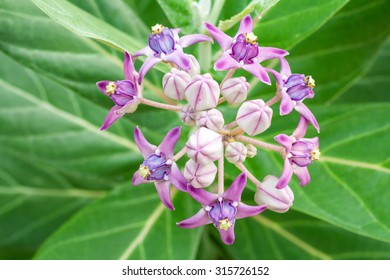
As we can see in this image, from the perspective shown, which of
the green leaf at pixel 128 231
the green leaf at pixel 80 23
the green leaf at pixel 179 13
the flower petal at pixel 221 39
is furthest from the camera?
the green leaf at pixel 128 231

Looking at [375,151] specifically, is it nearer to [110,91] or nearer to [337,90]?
[337,90]

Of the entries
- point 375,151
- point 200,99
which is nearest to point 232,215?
point 200,99

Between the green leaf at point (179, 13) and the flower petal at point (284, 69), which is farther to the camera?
the green leaf at point (179, 13)

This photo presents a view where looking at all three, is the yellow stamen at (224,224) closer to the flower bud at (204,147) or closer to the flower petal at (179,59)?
the flower bud at (204,147)

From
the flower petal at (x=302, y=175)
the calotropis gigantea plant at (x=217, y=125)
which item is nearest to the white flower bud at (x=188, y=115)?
the calotropis gigantea plant at (x=217, y=125)

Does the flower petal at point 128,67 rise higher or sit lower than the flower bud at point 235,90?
higher

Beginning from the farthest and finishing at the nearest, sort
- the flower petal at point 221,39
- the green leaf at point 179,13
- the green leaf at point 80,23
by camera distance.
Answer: the green leaf at point 179,13 → the flower petal at point 221,39 → the green leaf at point 80,23

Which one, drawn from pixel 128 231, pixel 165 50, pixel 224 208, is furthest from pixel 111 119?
pixel 128 231
